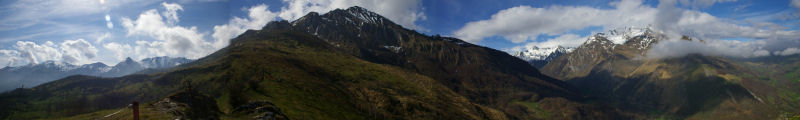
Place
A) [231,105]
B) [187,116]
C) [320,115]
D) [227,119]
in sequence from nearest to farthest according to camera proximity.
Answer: [187,116] → [227,119] → [231,105] → [320,115]

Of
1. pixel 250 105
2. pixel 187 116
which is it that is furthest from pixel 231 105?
pixel 187 116

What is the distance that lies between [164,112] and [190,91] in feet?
79.5

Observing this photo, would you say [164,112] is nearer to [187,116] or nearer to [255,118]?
[187,116]

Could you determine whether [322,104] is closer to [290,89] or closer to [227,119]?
[290,89]

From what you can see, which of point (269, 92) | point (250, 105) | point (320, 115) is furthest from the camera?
point (269, 92)

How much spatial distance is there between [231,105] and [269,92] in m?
43.3

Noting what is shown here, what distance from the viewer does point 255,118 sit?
98688 millimetres

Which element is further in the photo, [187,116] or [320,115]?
[320,115]

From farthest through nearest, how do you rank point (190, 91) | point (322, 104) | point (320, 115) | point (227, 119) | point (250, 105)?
1. point (322, 104)
2. point (320, 115)
3. point (250, 105)
4. point (190, 91)
5. point (227, 119)

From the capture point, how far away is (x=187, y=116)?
8394 centimetres

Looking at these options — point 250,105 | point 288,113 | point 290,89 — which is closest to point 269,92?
point 290,89

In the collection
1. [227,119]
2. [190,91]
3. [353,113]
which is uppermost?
[190,91]

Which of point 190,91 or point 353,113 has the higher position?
point 190,91

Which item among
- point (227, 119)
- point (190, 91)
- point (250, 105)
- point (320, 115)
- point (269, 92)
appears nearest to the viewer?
point (227, 119)
